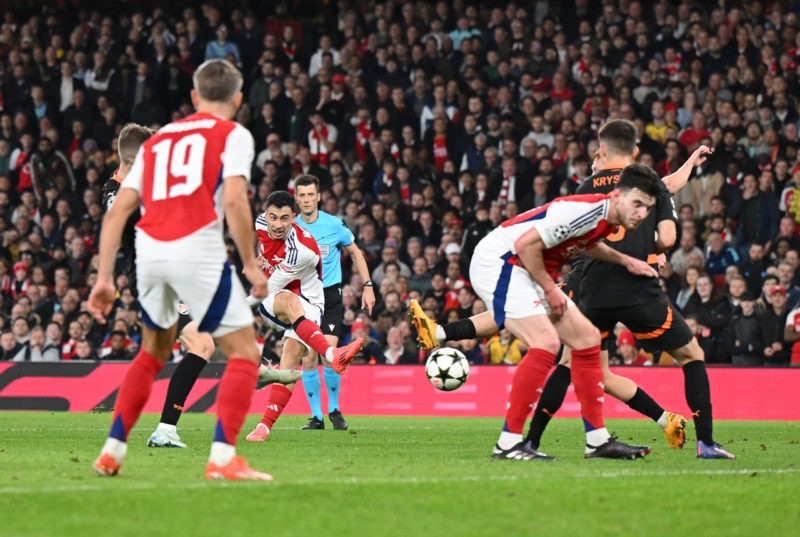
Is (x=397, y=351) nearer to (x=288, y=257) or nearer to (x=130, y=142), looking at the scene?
(x=288, y=257)

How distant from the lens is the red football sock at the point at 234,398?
6.46 meters

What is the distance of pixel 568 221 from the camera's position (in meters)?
7.87

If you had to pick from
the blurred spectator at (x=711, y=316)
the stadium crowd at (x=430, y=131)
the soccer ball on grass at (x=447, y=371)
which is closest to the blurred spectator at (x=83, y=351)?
the stadium crowd at (x=430, y=131)

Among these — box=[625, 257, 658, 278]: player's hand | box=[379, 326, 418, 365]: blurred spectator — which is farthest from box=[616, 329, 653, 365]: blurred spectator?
box=[625, 257, 658, 278]: player's hand

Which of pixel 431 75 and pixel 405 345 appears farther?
pixel 431 75

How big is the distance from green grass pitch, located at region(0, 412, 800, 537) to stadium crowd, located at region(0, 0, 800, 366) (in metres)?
8.34

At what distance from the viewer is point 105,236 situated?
661 centimetres

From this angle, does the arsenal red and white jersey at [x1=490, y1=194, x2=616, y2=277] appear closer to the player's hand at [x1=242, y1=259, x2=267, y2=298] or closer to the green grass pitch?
the green grass pitch

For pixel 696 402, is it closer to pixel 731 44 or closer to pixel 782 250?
pixel 782 250

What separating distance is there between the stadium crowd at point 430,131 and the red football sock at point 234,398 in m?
11.0

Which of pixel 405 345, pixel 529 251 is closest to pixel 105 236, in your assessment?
pixel 529 251

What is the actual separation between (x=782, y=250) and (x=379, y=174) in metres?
6.63

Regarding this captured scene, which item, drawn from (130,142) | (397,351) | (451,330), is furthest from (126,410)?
(397,351)

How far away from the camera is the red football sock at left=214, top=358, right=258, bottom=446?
6465 mm
